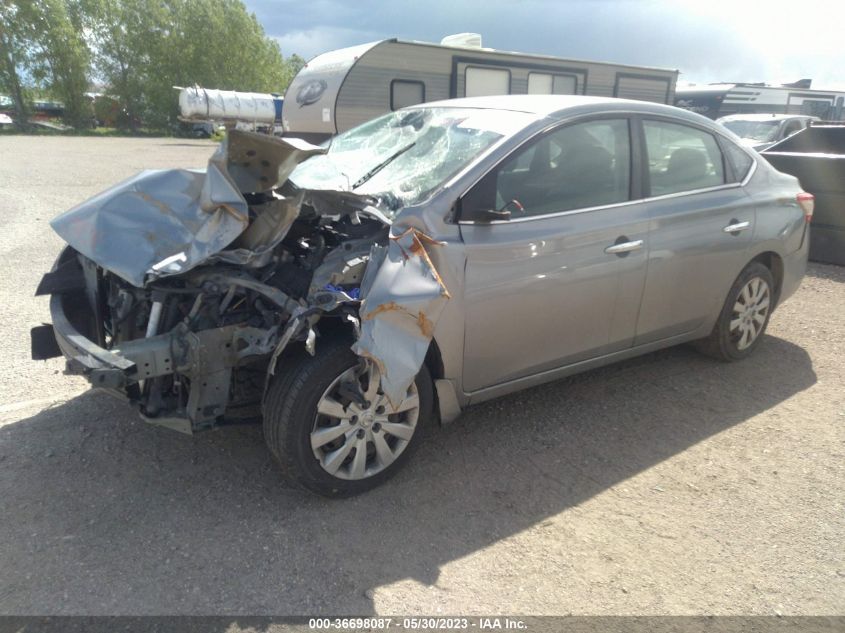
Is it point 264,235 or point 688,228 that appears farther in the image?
point 688,228

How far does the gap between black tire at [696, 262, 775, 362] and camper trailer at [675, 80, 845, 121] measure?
2249 centimetres

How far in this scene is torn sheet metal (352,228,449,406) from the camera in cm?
277

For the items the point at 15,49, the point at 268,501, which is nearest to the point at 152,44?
the point at 15,49

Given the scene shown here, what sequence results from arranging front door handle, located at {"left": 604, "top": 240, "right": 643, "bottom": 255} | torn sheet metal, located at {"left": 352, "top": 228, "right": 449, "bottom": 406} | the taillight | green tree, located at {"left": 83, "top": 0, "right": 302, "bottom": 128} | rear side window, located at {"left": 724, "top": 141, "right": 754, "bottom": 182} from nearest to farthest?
torn sheet metal, located at {"left": 352, "top": 228, "right": 449, "bottom": 406} → front door handle, located at {"left": 604, "top": 240, "right": 643, "bottom": 255} → rear side window, located at {"left": 724, "top": 141, "right": 754, "bottom": 182} → the taillight → green tree, located at {"left": 83, "top": 0, "right": 302, "bottom": 128}

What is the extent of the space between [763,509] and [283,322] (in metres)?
2.51

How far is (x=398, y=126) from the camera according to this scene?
4.20 metres

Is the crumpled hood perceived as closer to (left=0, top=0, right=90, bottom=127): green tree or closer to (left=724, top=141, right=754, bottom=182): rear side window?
(left=724, top=141, right=754, bottom=182): rear side window

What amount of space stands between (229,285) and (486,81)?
35.6ft

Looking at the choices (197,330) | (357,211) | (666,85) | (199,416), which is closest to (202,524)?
(199,416)

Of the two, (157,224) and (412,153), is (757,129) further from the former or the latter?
(157,224)

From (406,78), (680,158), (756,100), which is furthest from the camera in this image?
(756,100)

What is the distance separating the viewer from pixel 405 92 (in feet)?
38.9

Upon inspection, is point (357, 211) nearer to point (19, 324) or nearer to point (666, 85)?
point (19, 324)

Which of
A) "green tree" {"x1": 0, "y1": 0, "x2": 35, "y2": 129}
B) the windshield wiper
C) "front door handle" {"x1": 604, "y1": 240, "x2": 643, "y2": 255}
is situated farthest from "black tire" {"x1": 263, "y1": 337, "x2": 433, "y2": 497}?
"green tree" {"x1": 0, "y1": 0, "x2": 35, "y2": 129}
